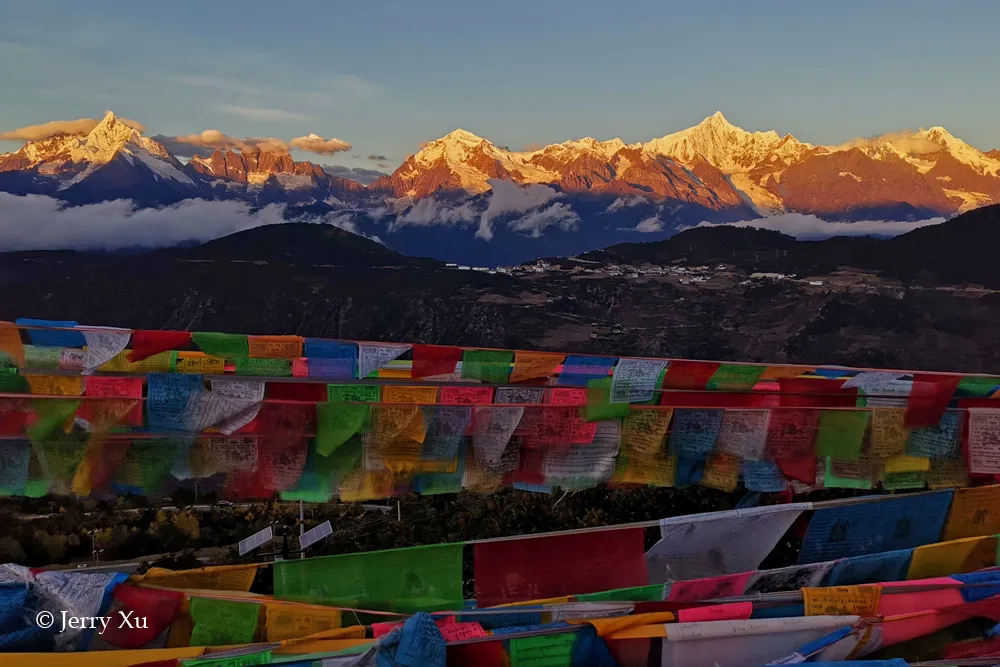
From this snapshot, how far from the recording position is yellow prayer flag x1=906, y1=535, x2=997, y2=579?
12.4ft

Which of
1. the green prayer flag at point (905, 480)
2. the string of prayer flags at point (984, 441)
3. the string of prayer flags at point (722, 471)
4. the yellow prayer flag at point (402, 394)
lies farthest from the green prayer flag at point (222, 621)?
the string of prayer flags at point (984, 441)

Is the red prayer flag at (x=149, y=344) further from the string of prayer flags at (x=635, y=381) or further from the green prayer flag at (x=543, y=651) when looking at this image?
the green prayer flag at (x=543, y=651)

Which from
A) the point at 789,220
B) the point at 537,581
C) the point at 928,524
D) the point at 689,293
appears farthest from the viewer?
the point at 789,220

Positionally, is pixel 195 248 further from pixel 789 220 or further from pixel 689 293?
pixel 789 220

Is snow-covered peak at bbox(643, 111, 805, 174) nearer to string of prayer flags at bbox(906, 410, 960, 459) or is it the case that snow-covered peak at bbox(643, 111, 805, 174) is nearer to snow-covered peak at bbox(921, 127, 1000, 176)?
snow-covered peak at bbox(921, 127, 1000, 176)

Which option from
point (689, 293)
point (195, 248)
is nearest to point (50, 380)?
point (689, 293)

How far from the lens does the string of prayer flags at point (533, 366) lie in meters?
4.82

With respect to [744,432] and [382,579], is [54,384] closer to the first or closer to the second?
[382,579]

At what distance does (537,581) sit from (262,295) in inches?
2209

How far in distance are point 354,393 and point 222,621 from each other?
144cm

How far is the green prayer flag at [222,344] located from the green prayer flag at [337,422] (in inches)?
32.6

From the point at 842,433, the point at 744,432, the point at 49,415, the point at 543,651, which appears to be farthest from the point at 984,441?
the point at 49,415

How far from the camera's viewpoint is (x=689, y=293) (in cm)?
5297

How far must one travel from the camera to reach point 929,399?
4.42 metres
